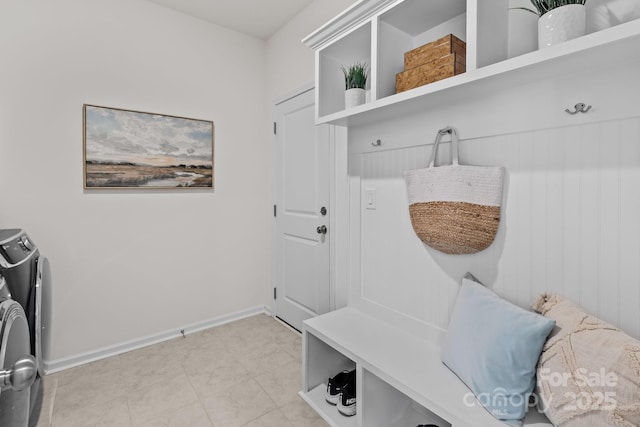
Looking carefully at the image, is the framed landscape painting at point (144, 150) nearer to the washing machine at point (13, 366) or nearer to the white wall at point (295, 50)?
the white wall at point (295, 50)

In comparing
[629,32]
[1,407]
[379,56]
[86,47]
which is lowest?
[1,407]

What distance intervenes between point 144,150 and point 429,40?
2147mm

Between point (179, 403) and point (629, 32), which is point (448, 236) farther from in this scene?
point (179, 403)

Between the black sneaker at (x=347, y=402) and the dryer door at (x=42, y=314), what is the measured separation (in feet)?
4.70

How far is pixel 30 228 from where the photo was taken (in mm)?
2113

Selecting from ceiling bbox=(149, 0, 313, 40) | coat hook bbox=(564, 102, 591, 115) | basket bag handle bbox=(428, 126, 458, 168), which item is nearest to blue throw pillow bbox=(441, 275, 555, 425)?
basket bag handle bbox=(428, 126, 458, 168)

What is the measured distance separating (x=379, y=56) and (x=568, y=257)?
3.70ft

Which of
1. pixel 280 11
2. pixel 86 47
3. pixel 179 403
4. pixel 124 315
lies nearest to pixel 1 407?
pixel 179 403

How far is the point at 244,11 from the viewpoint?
2.62 metres

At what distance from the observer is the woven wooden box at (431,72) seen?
1273 millimetres

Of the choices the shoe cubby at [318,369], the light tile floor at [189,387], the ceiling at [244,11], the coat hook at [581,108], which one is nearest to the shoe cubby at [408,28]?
the coat hook at [581,108]

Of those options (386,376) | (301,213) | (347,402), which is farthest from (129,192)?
(386,376)

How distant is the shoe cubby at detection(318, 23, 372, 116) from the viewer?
176 cm

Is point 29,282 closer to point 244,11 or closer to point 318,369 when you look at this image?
point 318,369
